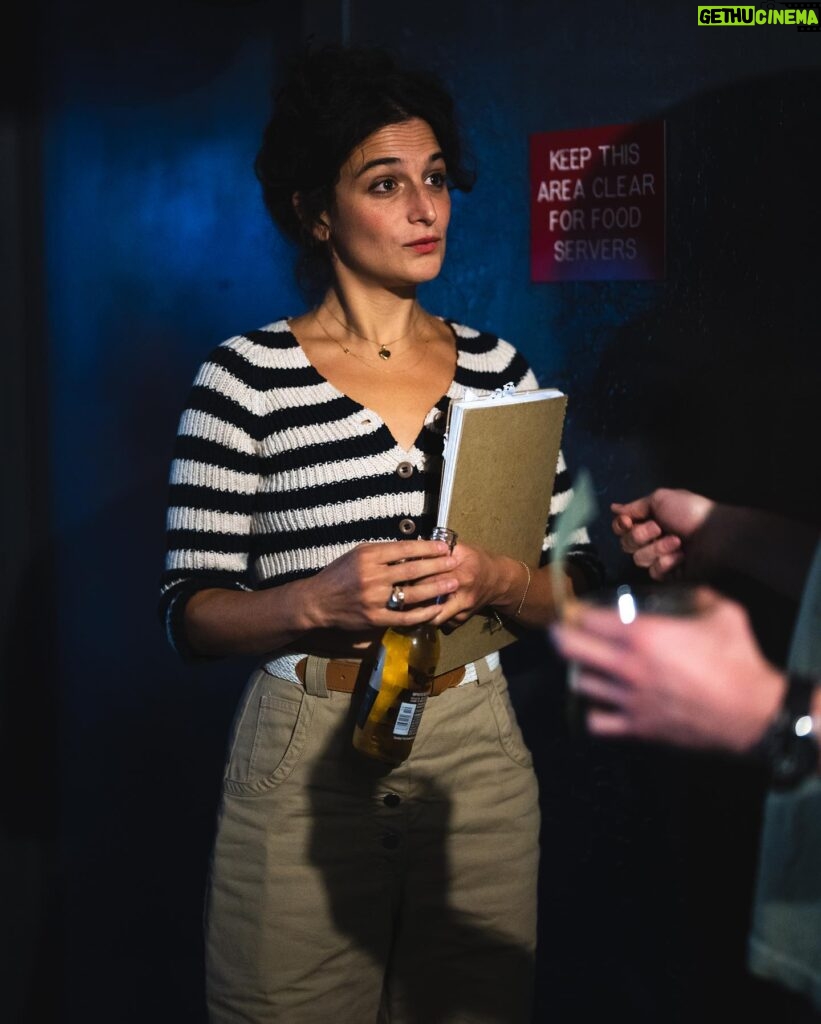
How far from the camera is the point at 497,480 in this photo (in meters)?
1.73

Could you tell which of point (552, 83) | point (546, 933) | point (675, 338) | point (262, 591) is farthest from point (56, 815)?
point (552, 83)

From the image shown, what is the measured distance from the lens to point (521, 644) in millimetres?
2447

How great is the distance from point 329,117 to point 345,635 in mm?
792

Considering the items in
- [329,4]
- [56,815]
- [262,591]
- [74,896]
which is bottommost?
[74,896]

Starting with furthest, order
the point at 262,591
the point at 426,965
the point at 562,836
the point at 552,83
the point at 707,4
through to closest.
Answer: the point at 562,836 → the point at 552,83 → the point at 707,4 → the point at 426,965 → the point at 262,591

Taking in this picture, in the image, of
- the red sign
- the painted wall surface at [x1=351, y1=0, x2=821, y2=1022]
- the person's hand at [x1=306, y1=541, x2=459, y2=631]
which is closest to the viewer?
the person's hand at [x1=306, y1=541, x2=459, y2=631]

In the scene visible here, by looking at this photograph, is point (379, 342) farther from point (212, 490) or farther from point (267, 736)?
point (267, 736)

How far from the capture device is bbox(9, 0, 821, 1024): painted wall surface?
6.97 ft

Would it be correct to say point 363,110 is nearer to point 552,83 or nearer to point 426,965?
point 552,83

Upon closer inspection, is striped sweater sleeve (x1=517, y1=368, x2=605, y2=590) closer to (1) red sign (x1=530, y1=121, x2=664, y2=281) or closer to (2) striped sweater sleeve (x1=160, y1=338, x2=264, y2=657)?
(1) red sign (x1=530, y1=121, x2=664, y2=281)

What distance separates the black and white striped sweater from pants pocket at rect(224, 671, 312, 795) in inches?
5.8

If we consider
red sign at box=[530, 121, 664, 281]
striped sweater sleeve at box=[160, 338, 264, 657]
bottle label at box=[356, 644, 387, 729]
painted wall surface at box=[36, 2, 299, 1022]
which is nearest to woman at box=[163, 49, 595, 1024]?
striped sweater sleeve at box=[160, 338, 264, 657]

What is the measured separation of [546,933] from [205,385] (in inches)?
53.0

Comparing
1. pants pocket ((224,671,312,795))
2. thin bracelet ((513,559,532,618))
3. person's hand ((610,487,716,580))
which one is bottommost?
pants pocket ((224,671,312,795))
